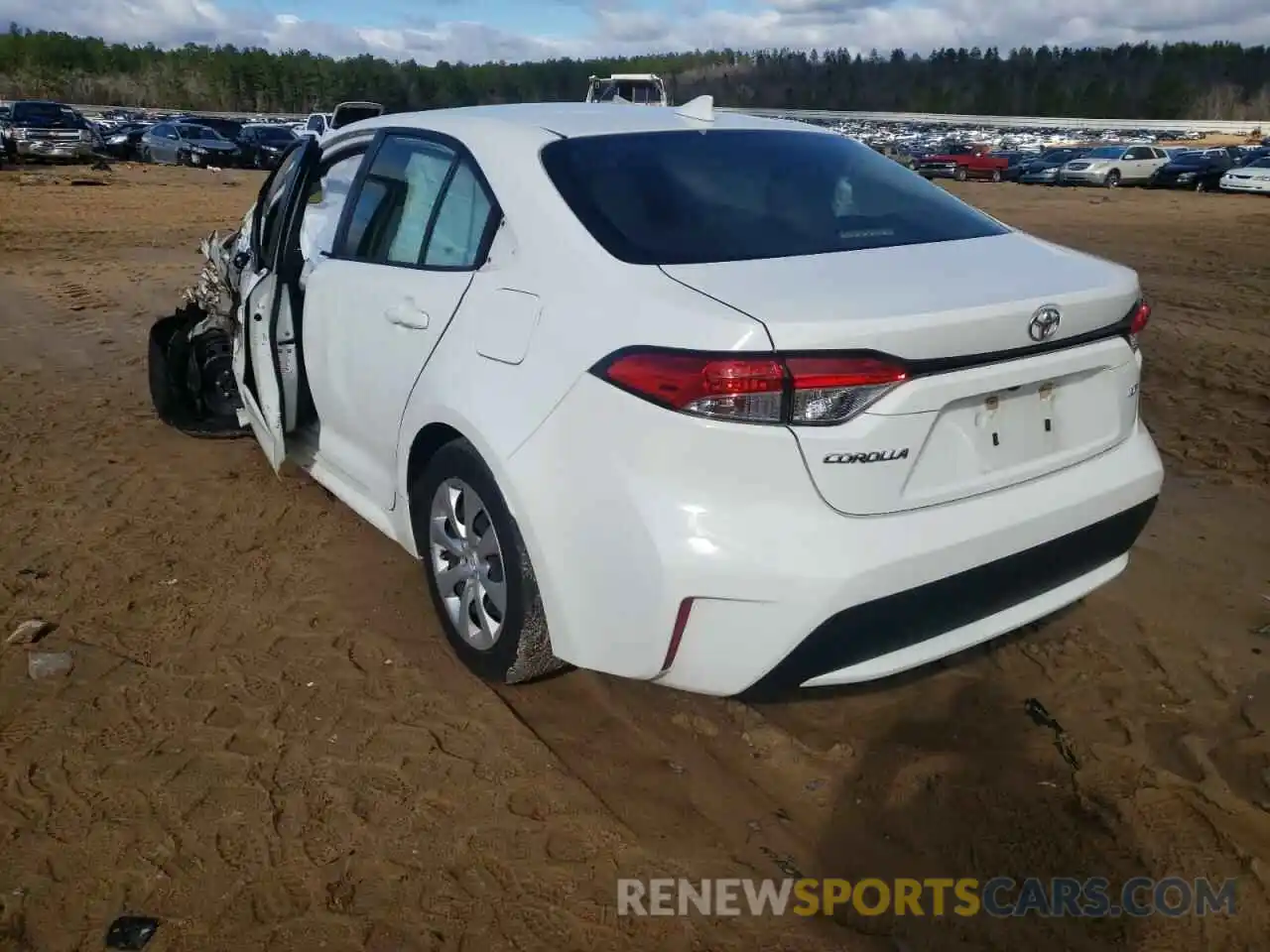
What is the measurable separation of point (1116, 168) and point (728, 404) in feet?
121

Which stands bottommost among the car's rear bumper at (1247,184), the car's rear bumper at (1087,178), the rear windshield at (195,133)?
the car's rear bumper at (1247,184)

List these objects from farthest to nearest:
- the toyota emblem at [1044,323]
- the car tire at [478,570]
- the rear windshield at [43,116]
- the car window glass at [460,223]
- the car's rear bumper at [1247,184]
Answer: the car's rear bumper at [1247,184] < the rear windshield at [43,116] < the car window glass at [460,223] < the car tire at [478,570] < the toyota emblem at [1044,323]

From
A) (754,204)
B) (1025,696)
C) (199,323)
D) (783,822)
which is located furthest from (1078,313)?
(199,323)

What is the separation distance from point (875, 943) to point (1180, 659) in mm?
1710

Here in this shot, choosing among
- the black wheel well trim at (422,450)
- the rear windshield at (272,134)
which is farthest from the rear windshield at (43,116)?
the black wheel well trim at (422,450)

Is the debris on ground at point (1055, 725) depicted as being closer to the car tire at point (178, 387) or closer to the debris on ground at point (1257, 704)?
the debris on ground at point (1257, 704)

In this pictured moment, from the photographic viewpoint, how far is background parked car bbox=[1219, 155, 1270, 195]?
95.2ft

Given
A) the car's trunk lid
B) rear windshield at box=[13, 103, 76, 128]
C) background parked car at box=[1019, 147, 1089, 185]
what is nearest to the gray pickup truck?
rear windshield at box=[13, 103, 76, 128]

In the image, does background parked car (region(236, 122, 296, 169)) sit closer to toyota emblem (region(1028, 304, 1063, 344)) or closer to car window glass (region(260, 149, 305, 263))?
car window glass (region(260, 149, 305, 263))

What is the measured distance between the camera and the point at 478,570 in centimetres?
314

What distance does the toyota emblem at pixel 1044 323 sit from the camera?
8.39 ft

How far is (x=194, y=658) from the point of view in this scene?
3.47 m

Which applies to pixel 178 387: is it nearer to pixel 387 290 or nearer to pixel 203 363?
pixel 203 363

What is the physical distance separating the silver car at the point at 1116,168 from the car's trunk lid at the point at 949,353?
115 feet
